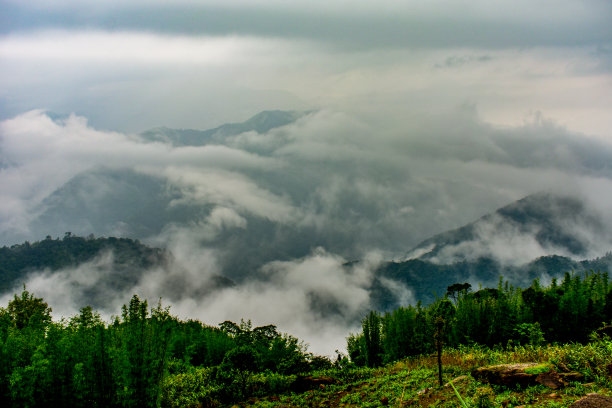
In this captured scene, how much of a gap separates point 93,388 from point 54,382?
54.8 inches

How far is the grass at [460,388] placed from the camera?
1358 cm

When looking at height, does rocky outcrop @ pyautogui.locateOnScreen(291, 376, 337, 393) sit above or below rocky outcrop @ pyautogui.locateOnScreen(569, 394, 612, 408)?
below

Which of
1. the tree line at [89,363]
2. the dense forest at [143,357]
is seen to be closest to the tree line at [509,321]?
the dense forest at [143,357]

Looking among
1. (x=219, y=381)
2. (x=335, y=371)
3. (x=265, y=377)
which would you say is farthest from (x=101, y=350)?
(x=335, y=371)

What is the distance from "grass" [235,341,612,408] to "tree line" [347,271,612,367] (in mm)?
10403

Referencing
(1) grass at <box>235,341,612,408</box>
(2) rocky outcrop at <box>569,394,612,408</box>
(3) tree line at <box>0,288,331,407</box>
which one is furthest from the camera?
(3) tree line at <box>0,288,331,407</box>

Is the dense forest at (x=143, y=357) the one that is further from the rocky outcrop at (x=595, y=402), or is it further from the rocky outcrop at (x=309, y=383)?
the rocky outcrop at (x=595, y=402)

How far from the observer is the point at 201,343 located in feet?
198

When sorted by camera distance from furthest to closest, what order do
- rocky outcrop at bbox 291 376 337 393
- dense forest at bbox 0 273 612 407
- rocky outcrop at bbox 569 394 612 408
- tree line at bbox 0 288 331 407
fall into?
1. rocky outcrop at bbox 291 376 337 393
2. dense forest at bbox 0 273 612 407
3. tree line at bbox 0 288 331 407
4. rocky outcrop at bbox 569 394 612 408

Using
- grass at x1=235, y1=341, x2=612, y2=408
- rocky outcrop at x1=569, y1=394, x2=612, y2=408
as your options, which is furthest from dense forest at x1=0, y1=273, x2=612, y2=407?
rocky outcrop at x1=569, y1=394, x2=612, y2=408

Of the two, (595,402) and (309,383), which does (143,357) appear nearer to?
(309,383)

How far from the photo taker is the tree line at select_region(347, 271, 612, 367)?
1497 inches

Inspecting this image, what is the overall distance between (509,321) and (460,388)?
28.9 metres

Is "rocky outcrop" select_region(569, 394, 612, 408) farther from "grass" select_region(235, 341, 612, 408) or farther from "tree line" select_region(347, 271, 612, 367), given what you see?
"tree line" select_region(347, 271, 612, 367)
